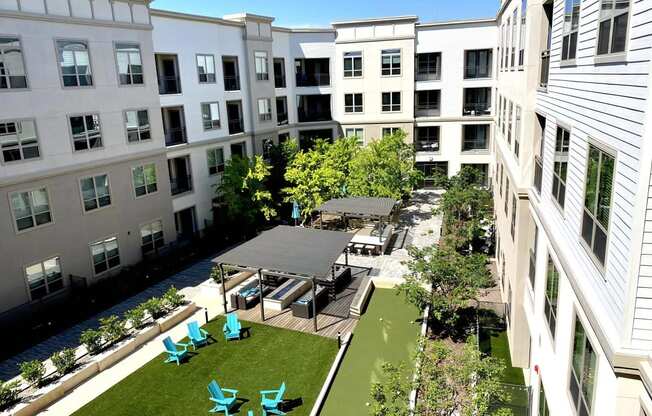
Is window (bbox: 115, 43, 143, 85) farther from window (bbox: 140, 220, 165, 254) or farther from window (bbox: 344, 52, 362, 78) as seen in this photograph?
window (bbox: 344, 52, 362, 78)

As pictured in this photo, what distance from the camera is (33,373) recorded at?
16.2 metres

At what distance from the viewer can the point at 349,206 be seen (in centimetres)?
2966

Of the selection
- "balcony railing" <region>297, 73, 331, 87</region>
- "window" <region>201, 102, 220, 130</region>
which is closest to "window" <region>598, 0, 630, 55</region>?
"window" <region>201, 102, 220, 130</region>

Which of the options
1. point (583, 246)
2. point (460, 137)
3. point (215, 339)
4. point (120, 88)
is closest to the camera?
point (583, 246)

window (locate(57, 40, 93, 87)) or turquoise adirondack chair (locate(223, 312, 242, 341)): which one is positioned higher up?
window (locate(57, 40, 93, 87))

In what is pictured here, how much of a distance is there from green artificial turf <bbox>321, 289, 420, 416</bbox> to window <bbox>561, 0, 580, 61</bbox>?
8.86 m

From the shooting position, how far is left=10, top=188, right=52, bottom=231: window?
68.8 ft

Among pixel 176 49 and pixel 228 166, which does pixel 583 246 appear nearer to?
pixel 228 166

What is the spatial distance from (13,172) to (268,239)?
11814mm

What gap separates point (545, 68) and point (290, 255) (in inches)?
500

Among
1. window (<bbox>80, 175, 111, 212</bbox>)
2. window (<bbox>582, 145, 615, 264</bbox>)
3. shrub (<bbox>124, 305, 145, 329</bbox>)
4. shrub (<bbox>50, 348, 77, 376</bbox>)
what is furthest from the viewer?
window (<bbox>80, 175, 111, 212</bbox>)

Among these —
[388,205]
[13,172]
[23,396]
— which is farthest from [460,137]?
[23,396]

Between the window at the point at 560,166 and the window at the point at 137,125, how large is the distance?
22114mm

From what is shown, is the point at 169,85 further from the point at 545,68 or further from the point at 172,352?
the point at 545,68
